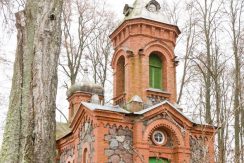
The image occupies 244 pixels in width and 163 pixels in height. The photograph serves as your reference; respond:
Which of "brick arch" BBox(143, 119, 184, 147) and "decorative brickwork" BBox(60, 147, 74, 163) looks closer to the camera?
"brick arch" BBox(143, 119, 184, 147)

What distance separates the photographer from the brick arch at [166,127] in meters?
13.7

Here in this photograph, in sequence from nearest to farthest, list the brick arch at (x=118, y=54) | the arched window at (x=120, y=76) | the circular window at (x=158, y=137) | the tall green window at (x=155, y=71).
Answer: the circular window at (x=158, y=137) < the tall green window at (x=155, y=71) < the brick arch at (x=118, y=54) < the arched window at (x=120, y=76)

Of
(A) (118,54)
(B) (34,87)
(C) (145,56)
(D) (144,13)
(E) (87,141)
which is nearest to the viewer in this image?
(B) (34,87)

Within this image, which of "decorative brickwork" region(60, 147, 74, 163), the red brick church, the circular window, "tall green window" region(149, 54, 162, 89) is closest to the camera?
the red brick church

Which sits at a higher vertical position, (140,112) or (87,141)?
(140,112)

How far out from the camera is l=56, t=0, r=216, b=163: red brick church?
13.4 meters

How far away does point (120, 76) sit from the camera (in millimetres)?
15938

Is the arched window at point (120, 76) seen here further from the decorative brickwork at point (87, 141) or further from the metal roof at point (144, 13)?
the decorative brickwork at point (87, 141)

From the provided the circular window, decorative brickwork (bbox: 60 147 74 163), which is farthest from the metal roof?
decorative brickwork (bbox: 60 147 74 163)

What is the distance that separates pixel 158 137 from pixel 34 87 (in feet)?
32.7

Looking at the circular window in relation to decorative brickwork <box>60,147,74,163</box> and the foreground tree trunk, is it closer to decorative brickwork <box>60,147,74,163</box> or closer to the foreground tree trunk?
decorative brickwork <box>60,147,74,163</box>

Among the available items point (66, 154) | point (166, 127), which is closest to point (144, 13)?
point (166, 127)

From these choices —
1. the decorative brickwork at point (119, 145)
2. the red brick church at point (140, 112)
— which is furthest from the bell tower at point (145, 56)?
the decorative brickwork at point (119, 145)

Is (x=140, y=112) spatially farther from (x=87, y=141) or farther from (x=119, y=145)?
(x=87, y=141)
